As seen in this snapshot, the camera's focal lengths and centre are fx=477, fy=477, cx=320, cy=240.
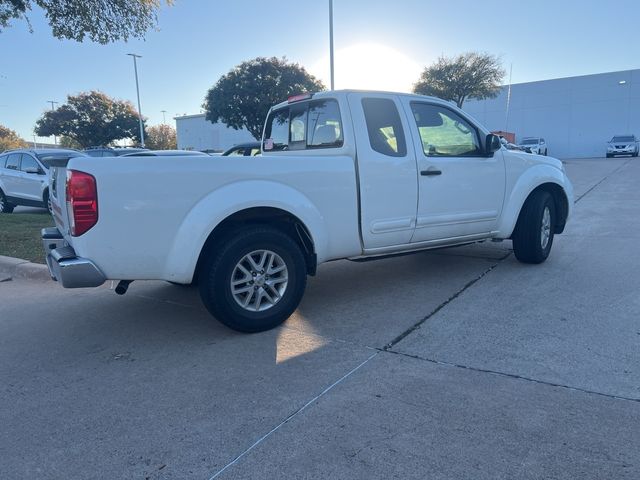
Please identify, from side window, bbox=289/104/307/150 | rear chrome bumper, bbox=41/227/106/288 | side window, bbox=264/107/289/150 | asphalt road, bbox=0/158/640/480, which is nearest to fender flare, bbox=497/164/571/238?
asphalt road, bbox=0/158/640/480

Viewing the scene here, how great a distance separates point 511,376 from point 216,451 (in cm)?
189

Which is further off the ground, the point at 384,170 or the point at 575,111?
the point at 575,111

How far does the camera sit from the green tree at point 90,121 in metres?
44.5

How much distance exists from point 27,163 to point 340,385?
12.0 meters

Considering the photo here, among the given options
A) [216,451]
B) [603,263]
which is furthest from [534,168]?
[216,451]

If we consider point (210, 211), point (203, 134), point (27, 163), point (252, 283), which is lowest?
point (252, 283)

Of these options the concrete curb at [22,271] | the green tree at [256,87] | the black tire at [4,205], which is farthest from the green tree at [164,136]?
the concrete curb at [22,271]

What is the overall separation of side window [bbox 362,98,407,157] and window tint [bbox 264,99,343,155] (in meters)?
0.29

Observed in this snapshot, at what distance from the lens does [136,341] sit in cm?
389

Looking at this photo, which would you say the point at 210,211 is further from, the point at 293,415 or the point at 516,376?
the point at 516,376

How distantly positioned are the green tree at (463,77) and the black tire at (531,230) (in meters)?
32.5

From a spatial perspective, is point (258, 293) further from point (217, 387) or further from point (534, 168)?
point (534, 168)

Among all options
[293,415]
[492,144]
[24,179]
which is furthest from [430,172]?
[24,179]

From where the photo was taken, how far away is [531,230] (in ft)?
18.7
